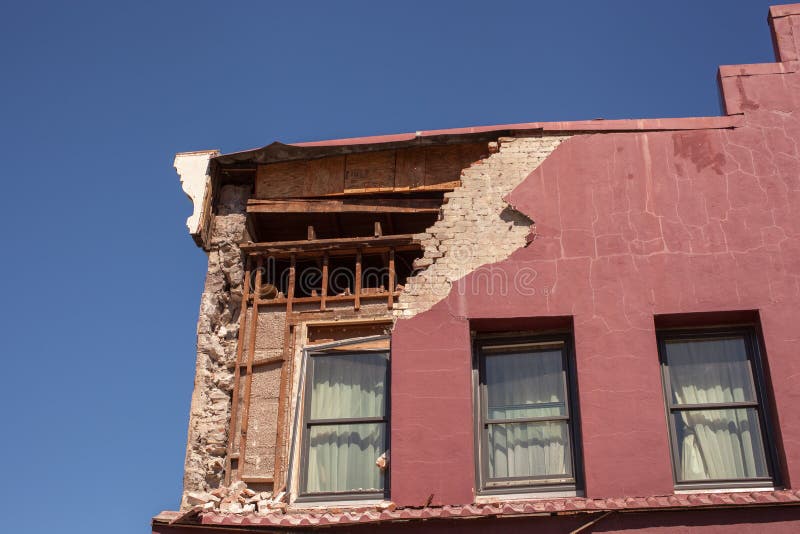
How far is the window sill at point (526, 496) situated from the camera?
9.86 m

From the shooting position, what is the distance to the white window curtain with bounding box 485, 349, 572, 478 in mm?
10172

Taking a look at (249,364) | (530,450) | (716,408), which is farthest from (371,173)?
(716,408)

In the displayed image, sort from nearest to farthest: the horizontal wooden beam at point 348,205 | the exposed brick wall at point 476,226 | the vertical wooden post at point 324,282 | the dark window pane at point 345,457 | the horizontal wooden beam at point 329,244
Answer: the dark window pane at point 345,457 → the exposed brick wall at point 476,226 → the vertical wooden post at point 324,282 → the horizontal wooden beam at point 329,244 → the horizontal wooden beam at point 348,205

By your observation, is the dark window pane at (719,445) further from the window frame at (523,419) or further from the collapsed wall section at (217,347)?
the collapsed wall section at (217,347)

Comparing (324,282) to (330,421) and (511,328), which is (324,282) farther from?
(511,328)

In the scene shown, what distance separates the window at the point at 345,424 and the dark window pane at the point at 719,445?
303 cm

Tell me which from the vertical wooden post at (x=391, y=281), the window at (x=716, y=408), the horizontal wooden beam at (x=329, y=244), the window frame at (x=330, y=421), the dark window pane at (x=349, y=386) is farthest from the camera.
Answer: the horizontal wooden beam at (x=329, y=244)

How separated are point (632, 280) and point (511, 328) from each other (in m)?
1.37

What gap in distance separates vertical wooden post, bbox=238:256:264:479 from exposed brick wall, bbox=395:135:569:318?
74.7 inches

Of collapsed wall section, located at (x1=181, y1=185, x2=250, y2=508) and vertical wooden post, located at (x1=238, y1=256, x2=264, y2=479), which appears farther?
vertical wooden post, located at (x1=238, y1=256, x2=264, y2=479)

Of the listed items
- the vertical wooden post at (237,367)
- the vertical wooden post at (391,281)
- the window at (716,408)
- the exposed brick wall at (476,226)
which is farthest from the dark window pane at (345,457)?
the window at (716,408)

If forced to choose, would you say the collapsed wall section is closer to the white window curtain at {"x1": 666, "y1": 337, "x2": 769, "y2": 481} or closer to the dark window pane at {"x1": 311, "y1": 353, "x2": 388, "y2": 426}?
the dark window pane at {"x1": 311, "y1": 353, "x2": 388, "y2": 426}

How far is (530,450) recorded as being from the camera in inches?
404

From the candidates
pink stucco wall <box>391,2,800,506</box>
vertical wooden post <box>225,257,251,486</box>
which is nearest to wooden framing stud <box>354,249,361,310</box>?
pink stucco wall <box>391,2,800,506</box>
